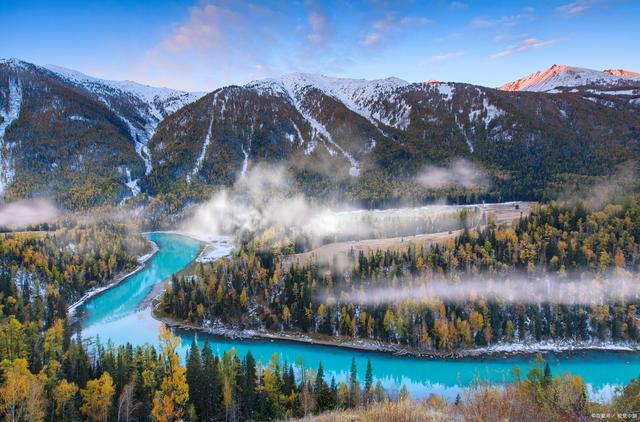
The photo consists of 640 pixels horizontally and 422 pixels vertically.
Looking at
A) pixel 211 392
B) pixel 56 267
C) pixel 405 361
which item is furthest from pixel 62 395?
pixel 56 267

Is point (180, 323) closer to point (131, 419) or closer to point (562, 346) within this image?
point (131, 419)

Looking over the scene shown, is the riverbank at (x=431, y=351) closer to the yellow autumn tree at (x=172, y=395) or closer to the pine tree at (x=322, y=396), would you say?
the pine tree at (x=322, y=396)

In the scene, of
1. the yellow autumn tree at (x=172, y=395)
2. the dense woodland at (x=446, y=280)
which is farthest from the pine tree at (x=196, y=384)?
the dense woodland at (x=446, y=280)

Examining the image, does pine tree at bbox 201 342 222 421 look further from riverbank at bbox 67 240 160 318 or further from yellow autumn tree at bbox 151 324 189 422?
riverbank at bbox 67 240 160 318

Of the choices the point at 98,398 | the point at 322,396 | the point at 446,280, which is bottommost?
the point at 322,396

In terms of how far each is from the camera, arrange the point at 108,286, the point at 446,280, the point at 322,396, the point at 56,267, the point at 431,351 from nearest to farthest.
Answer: the point at 322,396 → the point at 431,351 → the point at 446,280 → the point at 56,267 → the point at 108,286

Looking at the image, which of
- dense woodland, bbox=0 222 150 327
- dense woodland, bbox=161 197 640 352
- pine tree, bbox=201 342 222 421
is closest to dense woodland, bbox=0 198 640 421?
pine tree, bbox=201 342 222 421

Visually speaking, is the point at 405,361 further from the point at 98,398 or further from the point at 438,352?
the point at 98,398
